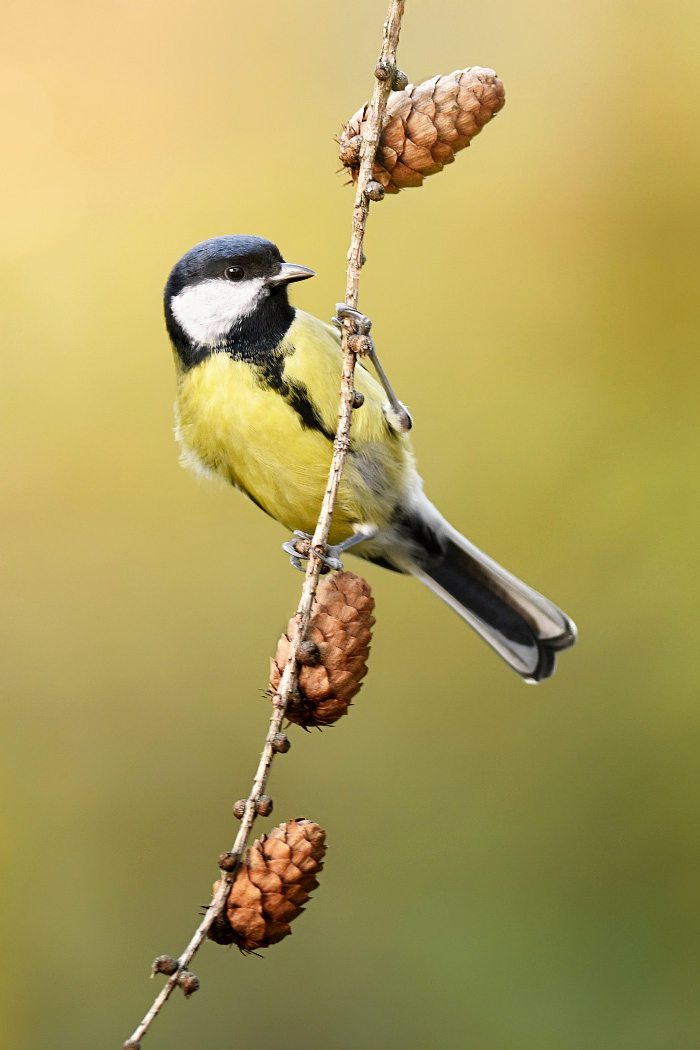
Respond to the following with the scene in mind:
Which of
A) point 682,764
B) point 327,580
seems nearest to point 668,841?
point 682,764

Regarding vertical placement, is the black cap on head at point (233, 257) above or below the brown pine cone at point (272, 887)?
above

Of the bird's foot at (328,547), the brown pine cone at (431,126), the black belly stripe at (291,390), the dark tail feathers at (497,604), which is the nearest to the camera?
the brown pine cone at (431,126)

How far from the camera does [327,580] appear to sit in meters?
0.97

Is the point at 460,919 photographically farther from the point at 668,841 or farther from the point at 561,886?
the point at 668,841

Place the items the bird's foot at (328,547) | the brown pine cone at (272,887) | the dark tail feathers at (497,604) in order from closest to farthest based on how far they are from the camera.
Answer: the brown pine cone at (272,887)
the bird's foot at (328,547)
the dark tail feathers at (497,604)

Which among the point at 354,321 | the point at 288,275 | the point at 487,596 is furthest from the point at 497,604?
the point at 354,321

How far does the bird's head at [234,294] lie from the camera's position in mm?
1443

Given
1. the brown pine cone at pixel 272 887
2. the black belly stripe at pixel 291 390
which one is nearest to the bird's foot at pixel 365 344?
the black belly stripe at pixel 291 390

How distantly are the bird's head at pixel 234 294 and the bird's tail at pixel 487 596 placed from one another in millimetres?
440

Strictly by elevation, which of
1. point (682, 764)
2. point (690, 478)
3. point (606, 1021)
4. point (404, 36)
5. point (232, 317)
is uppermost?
point (404, 36)

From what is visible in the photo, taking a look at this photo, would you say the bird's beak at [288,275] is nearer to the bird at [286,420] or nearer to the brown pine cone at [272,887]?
the bird at [286,420]

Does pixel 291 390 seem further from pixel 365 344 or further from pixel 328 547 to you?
pixel 365 344

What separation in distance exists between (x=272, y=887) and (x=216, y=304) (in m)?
0.96

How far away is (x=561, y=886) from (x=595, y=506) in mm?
846
